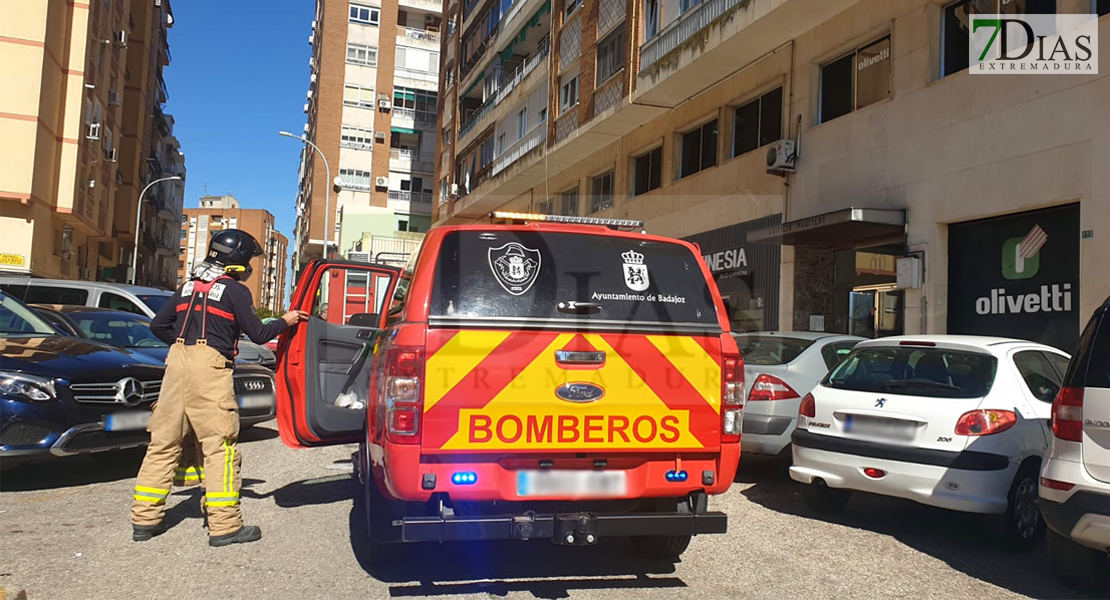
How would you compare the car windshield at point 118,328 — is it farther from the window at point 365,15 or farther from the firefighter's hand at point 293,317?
the window at point 365,15

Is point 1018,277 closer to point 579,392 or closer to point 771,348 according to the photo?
point 771,348

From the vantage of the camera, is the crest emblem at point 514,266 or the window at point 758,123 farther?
the window at point 758,123

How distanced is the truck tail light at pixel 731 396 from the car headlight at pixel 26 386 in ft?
16.3

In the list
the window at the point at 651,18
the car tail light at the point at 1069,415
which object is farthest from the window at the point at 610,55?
the car tail light at the point at 1069,415

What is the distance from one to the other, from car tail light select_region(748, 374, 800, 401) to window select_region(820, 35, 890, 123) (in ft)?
24.2

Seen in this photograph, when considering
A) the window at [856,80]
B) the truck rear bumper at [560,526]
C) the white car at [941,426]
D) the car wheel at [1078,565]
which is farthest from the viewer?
the window at [856,80]

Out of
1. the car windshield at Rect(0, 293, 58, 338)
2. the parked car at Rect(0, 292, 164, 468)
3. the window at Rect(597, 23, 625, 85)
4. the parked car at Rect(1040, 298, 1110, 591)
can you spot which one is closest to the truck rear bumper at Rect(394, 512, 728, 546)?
the parked car at Rect(1040, 298, 1110, 591)

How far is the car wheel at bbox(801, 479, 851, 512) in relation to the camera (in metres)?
6.26

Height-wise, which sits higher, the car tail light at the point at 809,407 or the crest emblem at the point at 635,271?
the crest emblem at the point at 635,271

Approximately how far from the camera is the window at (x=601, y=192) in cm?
2175

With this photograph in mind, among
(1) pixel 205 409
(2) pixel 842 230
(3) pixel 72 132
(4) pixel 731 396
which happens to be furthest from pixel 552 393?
(3) pixel 72 132

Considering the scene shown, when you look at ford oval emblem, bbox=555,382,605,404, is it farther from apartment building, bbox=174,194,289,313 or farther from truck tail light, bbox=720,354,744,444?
apartment building, bbox=174,194,289,313

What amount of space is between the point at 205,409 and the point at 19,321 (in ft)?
12.9

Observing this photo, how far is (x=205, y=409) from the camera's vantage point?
4922 millimetres
